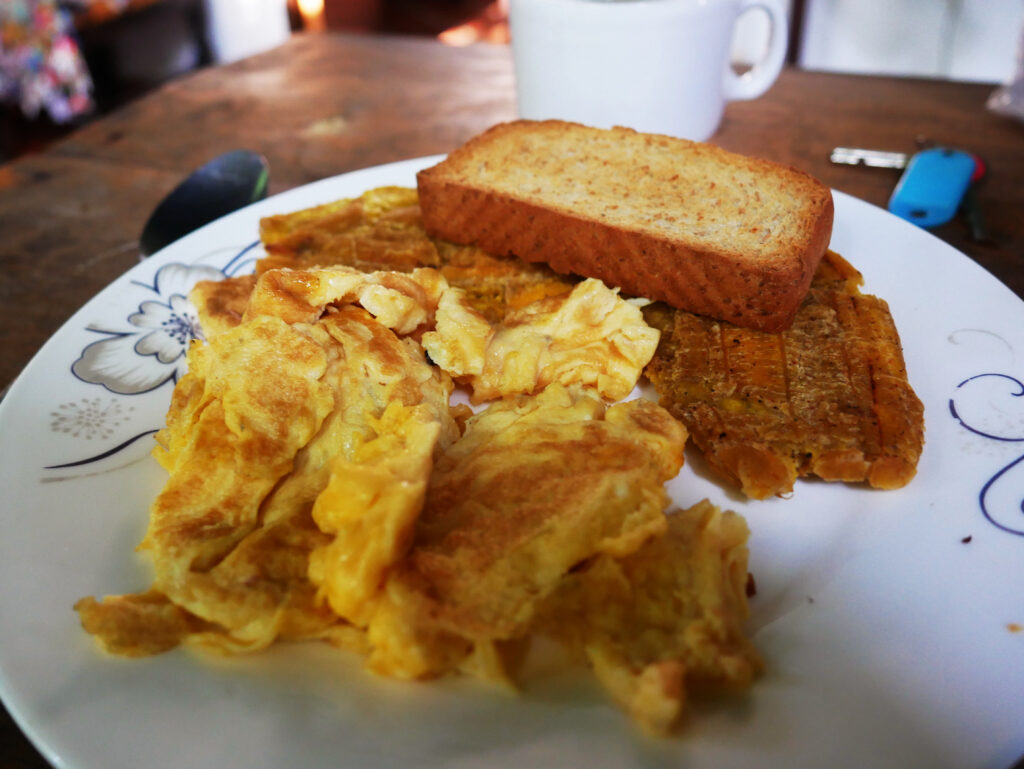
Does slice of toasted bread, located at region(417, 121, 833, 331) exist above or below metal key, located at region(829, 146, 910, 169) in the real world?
above

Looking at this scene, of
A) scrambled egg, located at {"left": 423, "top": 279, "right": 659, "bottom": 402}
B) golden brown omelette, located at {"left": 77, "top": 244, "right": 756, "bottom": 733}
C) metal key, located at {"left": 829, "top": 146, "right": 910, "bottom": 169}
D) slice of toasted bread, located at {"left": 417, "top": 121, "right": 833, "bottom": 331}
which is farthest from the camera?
metal key, located at {"left": 829, "top": 146, "right": 910, "bottom": 169}

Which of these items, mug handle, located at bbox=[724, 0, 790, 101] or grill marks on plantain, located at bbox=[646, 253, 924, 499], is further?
mug handle, located at bbox=[724, 0, 790, 101]

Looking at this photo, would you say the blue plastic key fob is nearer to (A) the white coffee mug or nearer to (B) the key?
(B) the key

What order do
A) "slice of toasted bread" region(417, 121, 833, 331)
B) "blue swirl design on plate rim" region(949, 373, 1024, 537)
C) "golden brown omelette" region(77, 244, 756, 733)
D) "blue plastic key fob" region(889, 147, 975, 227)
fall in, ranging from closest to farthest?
"golden brown omelette" region(77, 244, 756, 733)
"blue swirl design on plate rim" region(949, 373, 1024, 537)
"slice of toasted bread" region(417, 121, 833, 331)
"blue plastic key fob" region(889, 147, 975, 227)

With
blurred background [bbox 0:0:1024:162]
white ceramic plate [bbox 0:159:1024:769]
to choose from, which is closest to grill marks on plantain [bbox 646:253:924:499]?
white ceramic plate [bbox 0:159:1024:769]

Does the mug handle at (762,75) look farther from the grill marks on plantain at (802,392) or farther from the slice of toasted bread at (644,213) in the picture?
the grill marks on plantain at (802,392)

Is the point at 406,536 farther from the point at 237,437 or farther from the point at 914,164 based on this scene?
the point at 914,164

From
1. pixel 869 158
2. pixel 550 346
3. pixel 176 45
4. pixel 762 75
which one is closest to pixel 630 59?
pixel 762 75
